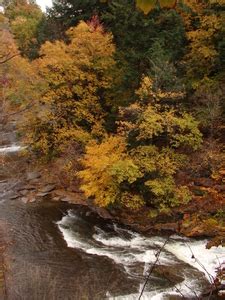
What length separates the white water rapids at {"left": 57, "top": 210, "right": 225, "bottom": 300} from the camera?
11617mm

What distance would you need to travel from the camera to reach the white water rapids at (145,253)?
11.6 m

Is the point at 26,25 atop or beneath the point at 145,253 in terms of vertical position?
atop

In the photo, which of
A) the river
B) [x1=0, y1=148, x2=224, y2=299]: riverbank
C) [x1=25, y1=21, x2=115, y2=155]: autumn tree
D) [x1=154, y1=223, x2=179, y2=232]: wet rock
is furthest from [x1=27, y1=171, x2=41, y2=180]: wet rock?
[x1=154, y1=223, x2=179, y2=232]: wet rock

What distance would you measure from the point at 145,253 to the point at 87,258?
198 centimetres

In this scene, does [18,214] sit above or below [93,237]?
above

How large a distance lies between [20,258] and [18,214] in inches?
152

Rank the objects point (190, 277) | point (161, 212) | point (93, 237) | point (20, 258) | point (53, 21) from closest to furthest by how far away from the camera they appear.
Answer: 1. point (190, 277)
2. point (20, 258)
3. point (93, 237)
4. point (161, 212)
5. point (53, 21)

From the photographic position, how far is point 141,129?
660 inches

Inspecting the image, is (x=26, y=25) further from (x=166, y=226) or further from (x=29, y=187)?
(x=166, y=226)

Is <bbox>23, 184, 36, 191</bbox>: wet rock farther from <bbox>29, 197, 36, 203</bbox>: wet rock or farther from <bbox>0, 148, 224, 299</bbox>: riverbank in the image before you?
<bbox>29, 197, 36, 203</bbox>: wet rock

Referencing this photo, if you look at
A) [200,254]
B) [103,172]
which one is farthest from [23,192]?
[200,254]

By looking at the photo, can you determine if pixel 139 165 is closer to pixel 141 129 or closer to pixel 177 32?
pixel 141 129

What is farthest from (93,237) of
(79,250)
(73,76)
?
(73,76)

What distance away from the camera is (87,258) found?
13.4 metres
